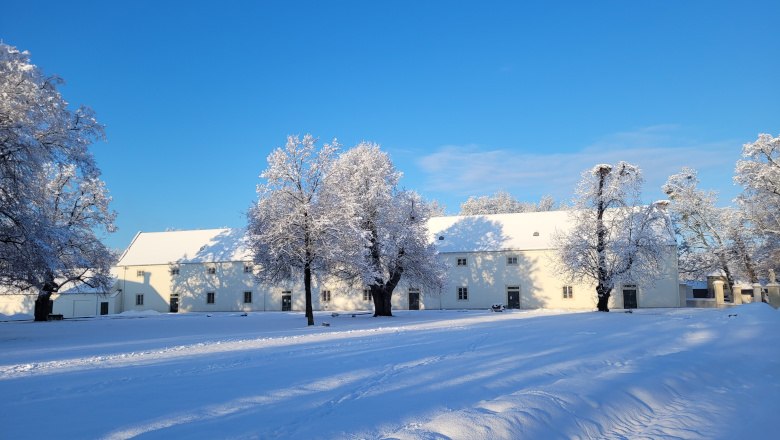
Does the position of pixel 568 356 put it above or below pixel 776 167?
below

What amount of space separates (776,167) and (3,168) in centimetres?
5040

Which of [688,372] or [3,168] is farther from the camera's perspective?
[3,168]

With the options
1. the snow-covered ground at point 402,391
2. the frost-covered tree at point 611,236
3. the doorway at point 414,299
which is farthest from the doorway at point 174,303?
the snow-covered ground at point 402,391

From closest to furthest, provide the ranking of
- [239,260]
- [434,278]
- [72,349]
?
[72,349], [434,278], [239,260]

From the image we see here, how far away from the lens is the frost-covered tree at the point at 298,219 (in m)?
29.6

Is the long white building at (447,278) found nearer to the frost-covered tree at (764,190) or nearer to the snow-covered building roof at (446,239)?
the snow-covered building roof at (446,239)

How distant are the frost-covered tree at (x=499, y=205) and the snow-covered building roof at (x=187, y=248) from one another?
153ft

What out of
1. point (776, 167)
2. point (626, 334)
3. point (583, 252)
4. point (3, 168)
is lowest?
point (626, 334)

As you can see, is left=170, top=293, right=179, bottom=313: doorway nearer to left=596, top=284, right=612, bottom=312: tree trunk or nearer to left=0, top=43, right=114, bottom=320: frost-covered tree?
left=0, top=43, right=114, bottom=320: frost-covered tree

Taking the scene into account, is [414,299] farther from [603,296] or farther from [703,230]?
[703,230]

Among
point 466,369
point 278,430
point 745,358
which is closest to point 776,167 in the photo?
point 745,358

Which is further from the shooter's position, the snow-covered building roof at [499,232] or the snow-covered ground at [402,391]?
the snow-covered building roof at [499,232]

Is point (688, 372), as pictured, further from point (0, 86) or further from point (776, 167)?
point (776, 167)

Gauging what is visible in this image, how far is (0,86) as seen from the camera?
21031mm
